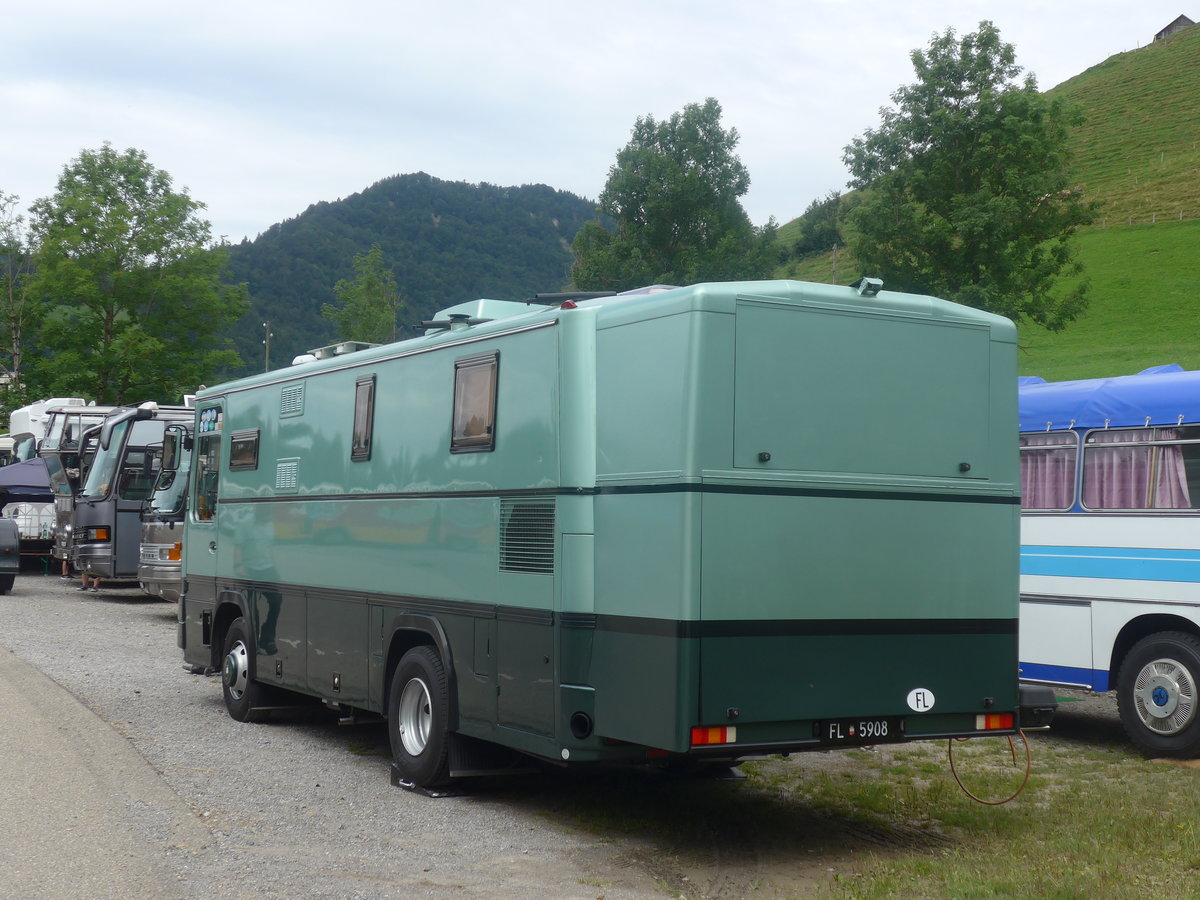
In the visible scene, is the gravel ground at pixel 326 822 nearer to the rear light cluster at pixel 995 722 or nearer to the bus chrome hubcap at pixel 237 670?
the bus chrome hubcap at pixel 237 670

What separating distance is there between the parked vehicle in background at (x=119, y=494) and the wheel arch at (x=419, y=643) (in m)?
15.5

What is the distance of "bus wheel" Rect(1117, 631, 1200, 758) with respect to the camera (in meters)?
10.7

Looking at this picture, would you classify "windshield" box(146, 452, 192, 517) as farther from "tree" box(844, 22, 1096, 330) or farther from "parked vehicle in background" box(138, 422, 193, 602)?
"tree" box(844, 22, 1096, 330)

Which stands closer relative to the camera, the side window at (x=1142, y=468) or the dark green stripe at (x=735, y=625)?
the dark green stripe at (x=735, y=625)

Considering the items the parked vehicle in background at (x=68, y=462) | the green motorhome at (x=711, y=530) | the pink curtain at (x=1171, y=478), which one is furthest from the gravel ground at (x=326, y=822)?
the parked vehicle in background at (x=68, y=462)

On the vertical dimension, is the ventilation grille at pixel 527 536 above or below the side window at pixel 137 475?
below

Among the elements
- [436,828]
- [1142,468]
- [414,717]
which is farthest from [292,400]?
[1142,468]

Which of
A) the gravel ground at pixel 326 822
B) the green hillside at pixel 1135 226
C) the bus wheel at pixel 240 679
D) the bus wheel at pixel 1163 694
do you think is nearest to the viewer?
the gravel ground at pixel 326 822

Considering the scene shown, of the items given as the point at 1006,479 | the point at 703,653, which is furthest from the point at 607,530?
the point at 1006,479

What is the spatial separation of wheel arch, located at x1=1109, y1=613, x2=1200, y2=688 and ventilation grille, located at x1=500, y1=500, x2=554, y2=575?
5.70m

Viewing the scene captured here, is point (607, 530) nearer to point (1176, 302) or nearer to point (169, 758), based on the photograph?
point (169, 758)

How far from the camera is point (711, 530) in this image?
7.12 metres

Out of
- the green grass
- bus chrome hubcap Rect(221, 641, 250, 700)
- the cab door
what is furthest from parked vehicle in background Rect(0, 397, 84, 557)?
the green grass

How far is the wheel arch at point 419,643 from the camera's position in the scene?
890 centimetres
